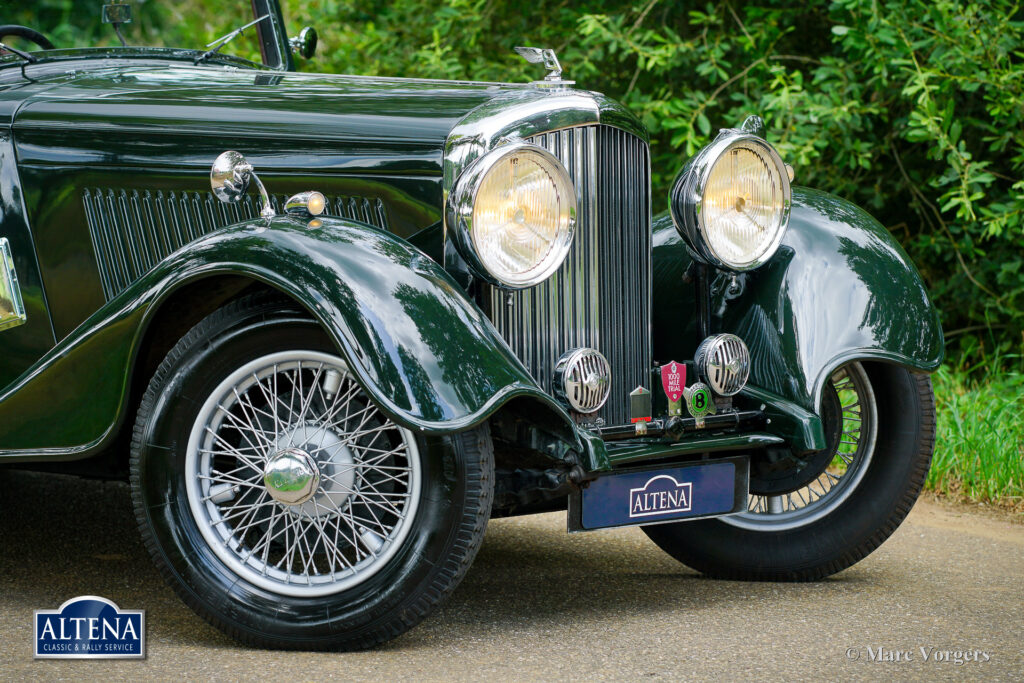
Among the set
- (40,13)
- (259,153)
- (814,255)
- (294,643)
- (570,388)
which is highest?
(40,13)

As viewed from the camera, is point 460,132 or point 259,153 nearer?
point 460,132

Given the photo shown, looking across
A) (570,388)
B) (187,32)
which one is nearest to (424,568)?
(570,388)

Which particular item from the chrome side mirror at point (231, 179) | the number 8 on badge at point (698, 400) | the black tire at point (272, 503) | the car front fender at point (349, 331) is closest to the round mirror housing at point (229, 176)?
the chrome side mirror at point (231, 179)

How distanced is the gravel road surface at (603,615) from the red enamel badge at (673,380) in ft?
1.87

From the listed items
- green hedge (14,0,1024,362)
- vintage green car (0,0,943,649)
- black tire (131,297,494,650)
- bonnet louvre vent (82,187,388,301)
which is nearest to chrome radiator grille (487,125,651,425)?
vintage green car (0,0,943,649)

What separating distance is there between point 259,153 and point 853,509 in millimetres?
1931

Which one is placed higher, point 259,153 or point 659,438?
point 259,153

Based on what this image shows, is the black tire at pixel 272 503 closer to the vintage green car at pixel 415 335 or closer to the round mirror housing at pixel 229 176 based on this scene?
the vintage green car at pixel 415 335

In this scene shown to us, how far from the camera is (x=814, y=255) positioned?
3.68m

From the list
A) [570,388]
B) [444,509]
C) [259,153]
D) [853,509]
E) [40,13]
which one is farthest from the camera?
[40,13]

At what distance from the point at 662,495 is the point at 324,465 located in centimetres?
86

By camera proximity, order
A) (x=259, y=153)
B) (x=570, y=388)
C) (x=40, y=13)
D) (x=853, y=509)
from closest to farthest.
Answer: (x=570, y=388), (x=259, y=153), (x=853, y=509), (x=40, y=13)

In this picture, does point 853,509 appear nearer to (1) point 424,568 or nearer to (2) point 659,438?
(2) point 659,438

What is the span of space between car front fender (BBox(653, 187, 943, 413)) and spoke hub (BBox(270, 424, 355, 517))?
47.6 inches
